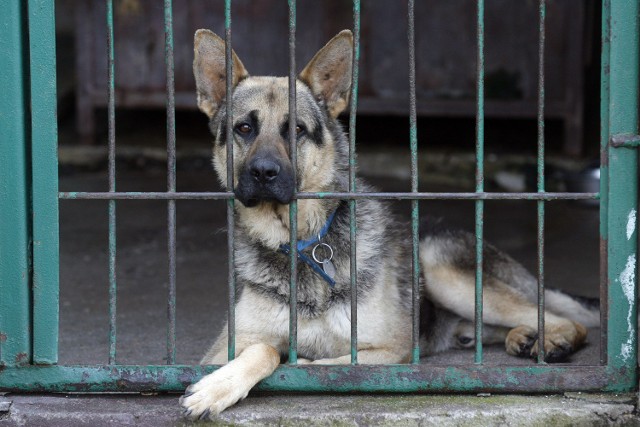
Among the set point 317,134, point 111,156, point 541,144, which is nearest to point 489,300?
point 317,134

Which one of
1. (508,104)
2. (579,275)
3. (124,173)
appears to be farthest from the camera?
(124,173)

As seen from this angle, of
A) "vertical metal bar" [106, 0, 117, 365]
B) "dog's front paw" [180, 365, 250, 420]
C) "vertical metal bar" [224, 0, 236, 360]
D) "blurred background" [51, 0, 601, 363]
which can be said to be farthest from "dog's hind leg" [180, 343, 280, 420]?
"blurred background" [51, 0, 601, 363]

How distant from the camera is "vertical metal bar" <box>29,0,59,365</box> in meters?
3.32

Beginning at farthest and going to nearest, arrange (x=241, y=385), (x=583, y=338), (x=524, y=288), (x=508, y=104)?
(x=508, y=104), (x=524, y=288), (x=583, y=338), (x=241, y=385)

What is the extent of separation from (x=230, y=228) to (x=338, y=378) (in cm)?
68

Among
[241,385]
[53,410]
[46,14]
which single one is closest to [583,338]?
[241,385]

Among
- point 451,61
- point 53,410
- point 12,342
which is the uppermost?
point 451,61

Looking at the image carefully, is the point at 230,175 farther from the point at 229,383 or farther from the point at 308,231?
the point at 229,383

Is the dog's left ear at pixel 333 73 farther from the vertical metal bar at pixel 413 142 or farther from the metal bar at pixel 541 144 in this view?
the metal bar at pixel 541 144

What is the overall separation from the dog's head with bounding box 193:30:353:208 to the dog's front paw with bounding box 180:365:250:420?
27.2 inches

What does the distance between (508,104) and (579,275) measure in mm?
3518

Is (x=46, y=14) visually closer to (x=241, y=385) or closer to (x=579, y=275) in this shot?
(x=241, y=385)

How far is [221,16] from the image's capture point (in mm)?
9609

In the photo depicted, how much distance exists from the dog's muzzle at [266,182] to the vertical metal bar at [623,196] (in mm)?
1180
